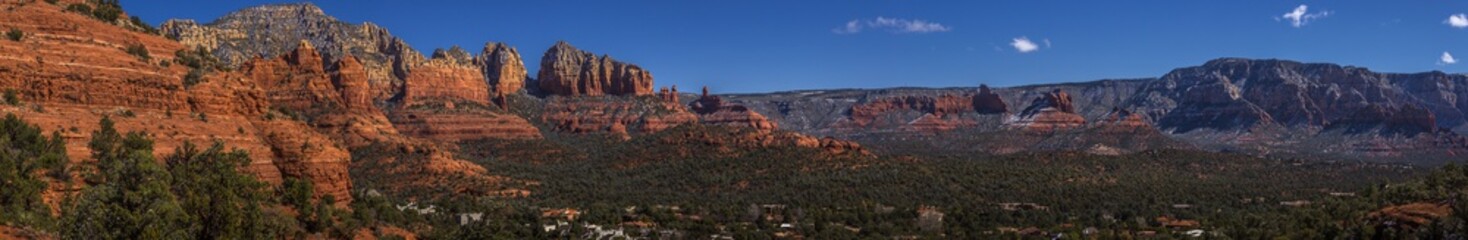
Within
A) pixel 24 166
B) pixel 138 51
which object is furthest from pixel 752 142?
pixel 24 166

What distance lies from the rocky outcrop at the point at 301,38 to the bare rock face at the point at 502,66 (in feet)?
52.6

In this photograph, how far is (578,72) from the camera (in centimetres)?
15888

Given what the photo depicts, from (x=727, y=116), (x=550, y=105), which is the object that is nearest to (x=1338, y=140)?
(x=727, y=116)

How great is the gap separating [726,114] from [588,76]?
2238 cm

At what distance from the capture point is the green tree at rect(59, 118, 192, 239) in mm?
23734

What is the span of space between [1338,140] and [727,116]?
104942mm

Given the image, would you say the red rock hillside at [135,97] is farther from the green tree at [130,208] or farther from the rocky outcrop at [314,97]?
the rocky outcrop at [314,97]

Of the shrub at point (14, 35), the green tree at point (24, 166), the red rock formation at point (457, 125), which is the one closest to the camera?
the green tree at point (24, 166)

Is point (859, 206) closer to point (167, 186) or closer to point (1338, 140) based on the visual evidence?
point (167, 186)

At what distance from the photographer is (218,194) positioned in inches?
1062

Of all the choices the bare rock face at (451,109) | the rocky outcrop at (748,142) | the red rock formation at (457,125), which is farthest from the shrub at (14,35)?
the bare rock face at (451,109)

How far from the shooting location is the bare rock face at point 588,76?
15550cm

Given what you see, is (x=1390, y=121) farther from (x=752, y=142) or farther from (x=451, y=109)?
(x=451, y=109)

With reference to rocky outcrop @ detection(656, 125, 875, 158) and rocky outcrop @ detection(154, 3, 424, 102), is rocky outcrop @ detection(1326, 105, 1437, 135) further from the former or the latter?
rocky outcrop @ detection(154, 3, 424, 102)
